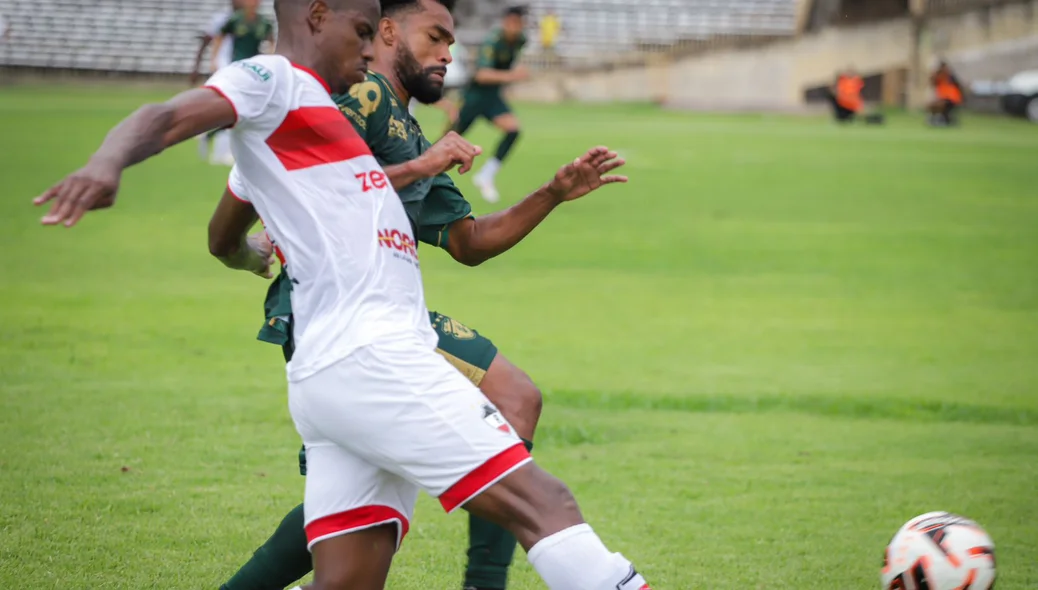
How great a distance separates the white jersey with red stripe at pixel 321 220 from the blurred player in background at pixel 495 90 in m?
13.9

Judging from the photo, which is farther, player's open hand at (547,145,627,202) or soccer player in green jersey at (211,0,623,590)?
player's open hand at (547,145,627,202)

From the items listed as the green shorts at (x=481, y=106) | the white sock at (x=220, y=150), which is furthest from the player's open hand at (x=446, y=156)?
the white sock at (x=220, y=150)

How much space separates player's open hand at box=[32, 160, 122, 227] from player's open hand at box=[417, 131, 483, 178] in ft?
3.57

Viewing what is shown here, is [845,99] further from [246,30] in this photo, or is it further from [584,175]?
[584,175]

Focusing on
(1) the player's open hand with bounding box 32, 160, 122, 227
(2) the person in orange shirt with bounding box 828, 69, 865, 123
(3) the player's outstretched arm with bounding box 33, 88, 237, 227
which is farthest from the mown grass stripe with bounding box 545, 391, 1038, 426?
(2) the person in orange shirt with bounding box 828, 69, 865, 123

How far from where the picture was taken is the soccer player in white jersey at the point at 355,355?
3.15 meters

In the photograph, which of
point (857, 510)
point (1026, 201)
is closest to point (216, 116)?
point (857, 510)

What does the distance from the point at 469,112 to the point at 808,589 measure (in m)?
14.3

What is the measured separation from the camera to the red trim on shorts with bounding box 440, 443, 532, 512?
316 cm

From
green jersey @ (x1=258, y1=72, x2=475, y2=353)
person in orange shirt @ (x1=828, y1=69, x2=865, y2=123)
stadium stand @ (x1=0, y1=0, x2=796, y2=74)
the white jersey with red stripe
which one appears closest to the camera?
the white jersey with red stripe

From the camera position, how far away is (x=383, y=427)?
3.16m

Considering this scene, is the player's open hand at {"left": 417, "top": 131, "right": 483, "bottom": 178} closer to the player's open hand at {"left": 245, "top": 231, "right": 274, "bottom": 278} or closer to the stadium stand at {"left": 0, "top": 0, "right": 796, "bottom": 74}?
the player's open hand at {"left": 245, "top": 231, "right": 274, "bottom": 278}

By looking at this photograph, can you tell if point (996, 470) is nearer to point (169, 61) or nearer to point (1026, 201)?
point (1026, 201)

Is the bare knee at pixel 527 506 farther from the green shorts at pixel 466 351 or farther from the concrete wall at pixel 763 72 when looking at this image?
the concrete wall at pixel 763 72
